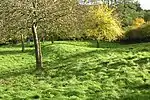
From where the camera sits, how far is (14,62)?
3972 centimetres

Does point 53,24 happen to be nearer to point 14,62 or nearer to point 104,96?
point 14,62

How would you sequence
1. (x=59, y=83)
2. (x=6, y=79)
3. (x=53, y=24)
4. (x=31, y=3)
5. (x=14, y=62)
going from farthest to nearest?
(x=14, y=62) < (x=53, y=24) < (x=31, y=3) < (x=6, y=79) < (x=59, y=83)

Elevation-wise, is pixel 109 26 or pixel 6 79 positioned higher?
pixel 109 26

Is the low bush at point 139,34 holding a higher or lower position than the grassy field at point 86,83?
higher

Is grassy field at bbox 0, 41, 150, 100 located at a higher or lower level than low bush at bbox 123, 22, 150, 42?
lower

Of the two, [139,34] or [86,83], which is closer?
[86,83]

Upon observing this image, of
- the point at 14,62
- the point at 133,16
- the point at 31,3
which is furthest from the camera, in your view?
the point at 133,16

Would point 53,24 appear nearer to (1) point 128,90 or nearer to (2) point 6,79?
(2) point 6,79

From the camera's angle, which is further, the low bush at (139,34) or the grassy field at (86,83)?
the low bush at (139,34)

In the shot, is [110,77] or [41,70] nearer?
[110,77]

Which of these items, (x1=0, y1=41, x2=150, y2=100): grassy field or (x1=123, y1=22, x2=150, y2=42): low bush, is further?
(x1=123, y1=22, x2=150, y2=42): low bush

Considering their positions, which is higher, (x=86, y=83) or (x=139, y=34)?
(x=139, y=34)

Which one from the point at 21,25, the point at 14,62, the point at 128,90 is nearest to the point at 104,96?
the point at 128,90

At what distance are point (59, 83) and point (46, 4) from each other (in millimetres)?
9325
